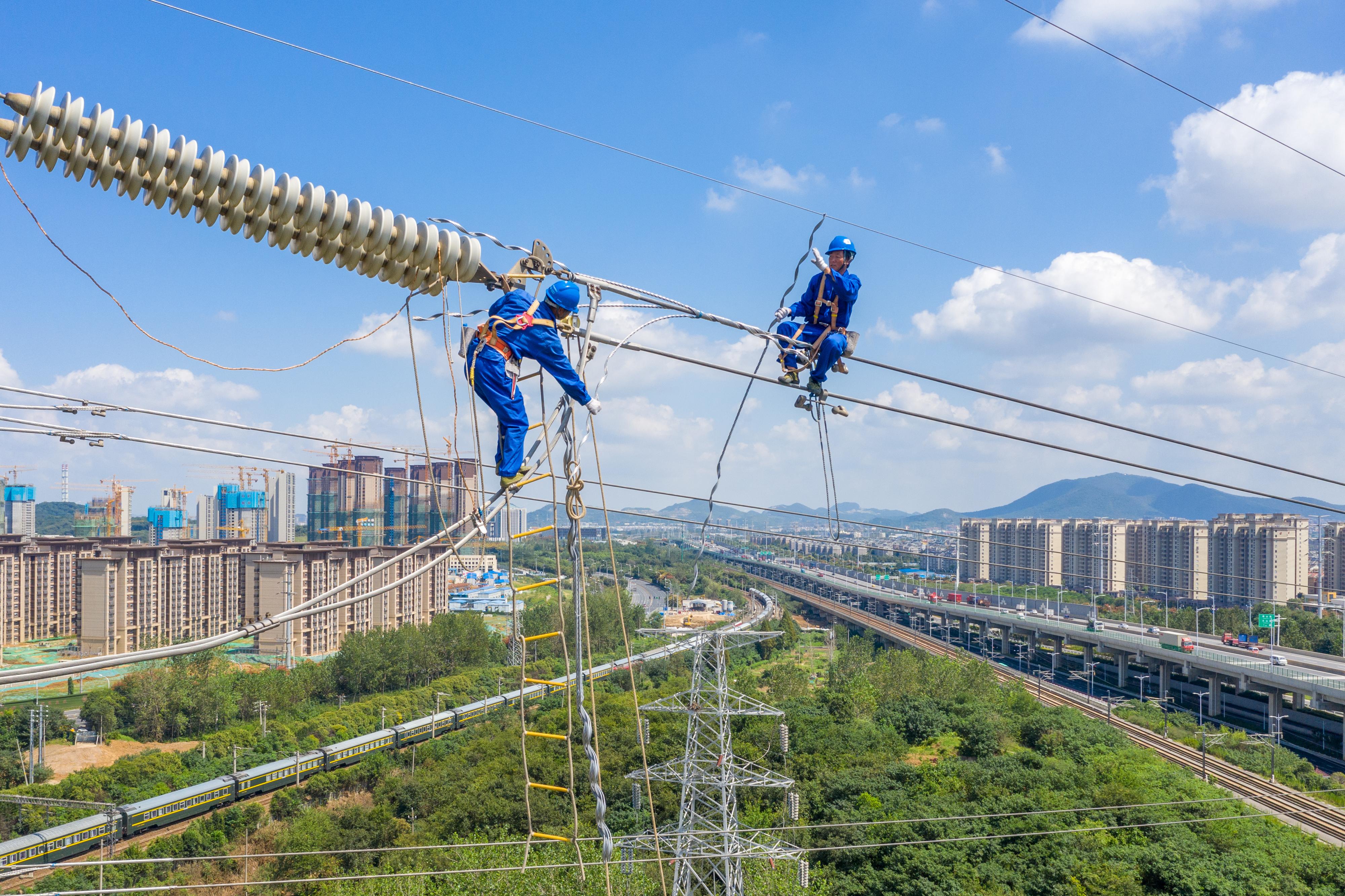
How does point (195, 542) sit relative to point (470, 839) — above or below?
above

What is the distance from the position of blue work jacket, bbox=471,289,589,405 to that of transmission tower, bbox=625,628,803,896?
9.72 meters

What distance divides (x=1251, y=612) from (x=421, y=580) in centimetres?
5126

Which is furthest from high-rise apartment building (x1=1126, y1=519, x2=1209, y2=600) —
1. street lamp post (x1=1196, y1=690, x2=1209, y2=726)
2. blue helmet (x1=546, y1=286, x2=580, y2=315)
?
blue helmet (x1=546, y1=286, x2=580, y2=315)

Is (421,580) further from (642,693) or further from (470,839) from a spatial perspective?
(470,839)

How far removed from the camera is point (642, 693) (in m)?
28.5

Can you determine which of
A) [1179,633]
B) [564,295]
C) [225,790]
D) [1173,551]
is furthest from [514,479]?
[1173,551]

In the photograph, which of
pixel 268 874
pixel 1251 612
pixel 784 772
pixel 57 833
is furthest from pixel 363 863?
pixel 1251 612

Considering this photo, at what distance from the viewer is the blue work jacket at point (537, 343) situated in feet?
10.7

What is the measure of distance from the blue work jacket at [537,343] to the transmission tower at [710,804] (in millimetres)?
9719

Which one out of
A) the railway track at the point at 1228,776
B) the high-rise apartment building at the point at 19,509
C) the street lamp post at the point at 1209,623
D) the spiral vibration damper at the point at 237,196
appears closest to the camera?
the spiral vibration damper at the point at 237,196

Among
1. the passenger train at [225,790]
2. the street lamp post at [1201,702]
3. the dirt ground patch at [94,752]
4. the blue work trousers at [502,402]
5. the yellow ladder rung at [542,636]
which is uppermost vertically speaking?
the blue work trousers at [502,402]

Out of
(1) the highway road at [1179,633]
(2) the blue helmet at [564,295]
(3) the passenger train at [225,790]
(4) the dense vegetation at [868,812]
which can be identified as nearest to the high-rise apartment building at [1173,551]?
(1) the highway road at [1179,633]

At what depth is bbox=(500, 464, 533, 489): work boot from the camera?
332 cm

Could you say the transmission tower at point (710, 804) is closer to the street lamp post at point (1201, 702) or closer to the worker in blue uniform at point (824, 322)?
the worker in blue uniform at point (824, 322)
